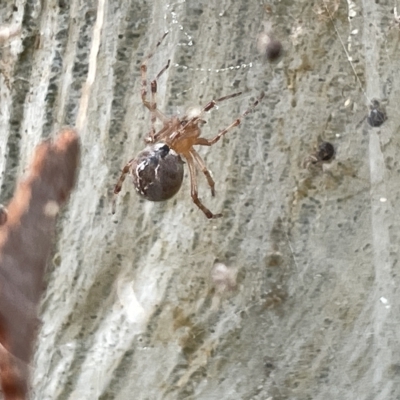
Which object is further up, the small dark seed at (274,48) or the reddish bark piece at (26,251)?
the small dark seed at (274,48)

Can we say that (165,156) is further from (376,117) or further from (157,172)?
(376,117)

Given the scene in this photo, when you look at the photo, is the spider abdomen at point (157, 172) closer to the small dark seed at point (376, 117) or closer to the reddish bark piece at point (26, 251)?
the reddish bark piece at point (26, 251)

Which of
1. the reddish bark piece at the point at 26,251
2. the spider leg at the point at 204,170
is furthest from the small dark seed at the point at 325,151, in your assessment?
the reddish bark piece at the point at 26,251

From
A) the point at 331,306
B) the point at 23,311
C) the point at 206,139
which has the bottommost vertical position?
the point at 23,311

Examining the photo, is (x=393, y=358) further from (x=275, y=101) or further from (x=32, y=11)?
(x=32, y=11)

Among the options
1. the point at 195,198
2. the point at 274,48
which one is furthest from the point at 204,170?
the point at 274,48

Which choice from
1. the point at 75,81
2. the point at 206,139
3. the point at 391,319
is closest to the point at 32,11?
the point at 75,81
